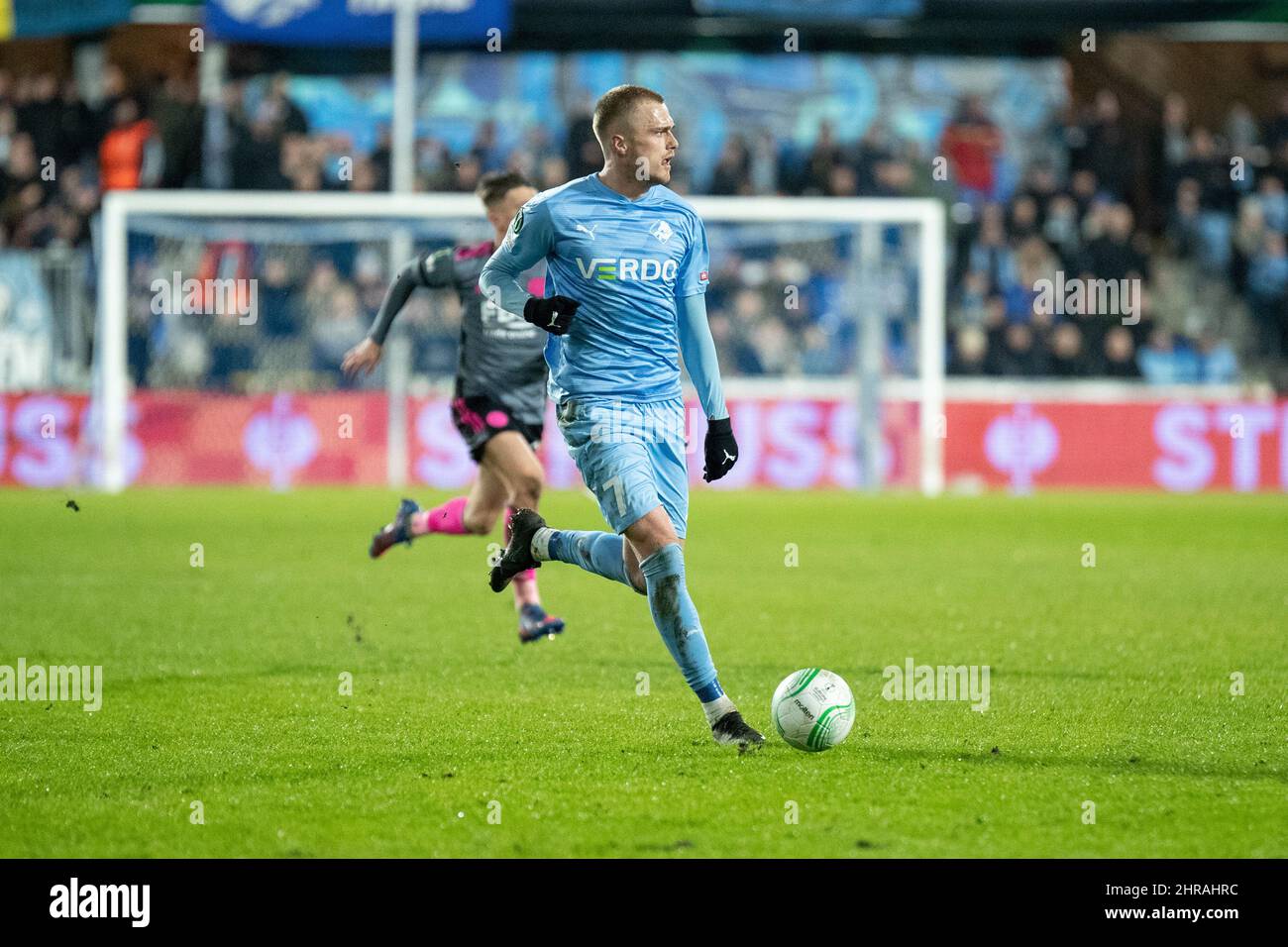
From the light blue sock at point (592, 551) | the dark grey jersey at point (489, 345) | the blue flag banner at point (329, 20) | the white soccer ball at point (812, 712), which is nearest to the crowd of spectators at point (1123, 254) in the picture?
the blue flag banner at point (329, 20)

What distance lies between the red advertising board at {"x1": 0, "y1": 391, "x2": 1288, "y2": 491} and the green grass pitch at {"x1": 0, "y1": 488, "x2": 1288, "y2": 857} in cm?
589

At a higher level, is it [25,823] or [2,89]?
[2,89]

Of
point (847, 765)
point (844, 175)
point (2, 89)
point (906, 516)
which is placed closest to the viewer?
point (847, 765)

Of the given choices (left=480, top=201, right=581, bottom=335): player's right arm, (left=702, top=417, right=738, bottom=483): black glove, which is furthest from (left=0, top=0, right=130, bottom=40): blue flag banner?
(left=702, top=417, right=738, bottom=483): black glove

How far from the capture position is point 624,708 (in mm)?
7156

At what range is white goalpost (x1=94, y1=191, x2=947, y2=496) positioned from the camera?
2059cm

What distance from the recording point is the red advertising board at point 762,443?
20641mm

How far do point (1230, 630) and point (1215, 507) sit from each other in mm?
9735

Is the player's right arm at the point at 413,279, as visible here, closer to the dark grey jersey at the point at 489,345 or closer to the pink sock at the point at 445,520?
the dark grey jersey at the point at 489,345

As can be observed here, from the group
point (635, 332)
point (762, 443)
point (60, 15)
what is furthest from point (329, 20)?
point (635, 332)
